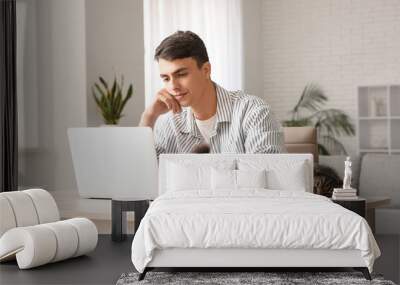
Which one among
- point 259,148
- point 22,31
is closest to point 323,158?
point 259,148

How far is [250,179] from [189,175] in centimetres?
45

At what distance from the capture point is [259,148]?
5.81 m

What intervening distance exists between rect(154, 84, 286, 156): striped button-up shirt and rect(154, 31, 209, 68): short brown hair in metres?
0.31

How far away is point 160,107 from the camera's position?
20.2 ft

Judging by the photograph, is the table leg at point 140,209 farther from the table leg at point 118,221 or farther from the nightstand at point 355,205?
the nightstand at point 355,205

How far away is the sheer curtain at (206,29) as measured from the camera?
9281 millimetres

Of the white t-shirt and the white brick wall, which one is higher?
the white brick wall

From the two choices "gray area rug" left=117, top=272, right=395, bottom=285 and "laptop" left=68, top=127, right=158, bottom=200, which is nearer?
"gray area rug" left=117, top=272, right=395, bottom=285

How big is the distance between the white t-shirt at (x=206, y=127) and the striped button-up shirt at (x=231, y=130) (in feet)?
0.10

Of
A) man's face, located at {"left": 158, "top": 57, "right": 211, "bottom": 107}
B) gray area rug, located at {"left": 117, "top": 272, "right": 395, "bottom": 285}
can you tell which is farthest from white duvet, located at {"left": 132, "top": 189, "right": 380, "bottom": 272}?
man's face, located at {"left": 158, "top": 57, "right": 211, "bottom": 107}

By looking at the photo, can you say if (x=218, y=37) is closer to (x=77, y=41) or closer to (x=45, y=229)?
(x=77, y=41)

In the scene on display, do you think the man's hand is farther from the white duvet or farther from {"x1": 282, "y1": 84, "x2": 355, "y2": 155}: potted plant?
{"x1": 282, "y1": 84, "x2": 355, "y2": 155}: potted plant

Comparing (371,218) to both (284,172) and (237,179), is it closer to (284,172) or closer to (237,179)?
(284,172)

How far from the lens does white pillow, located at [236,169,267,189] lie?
530 cm
